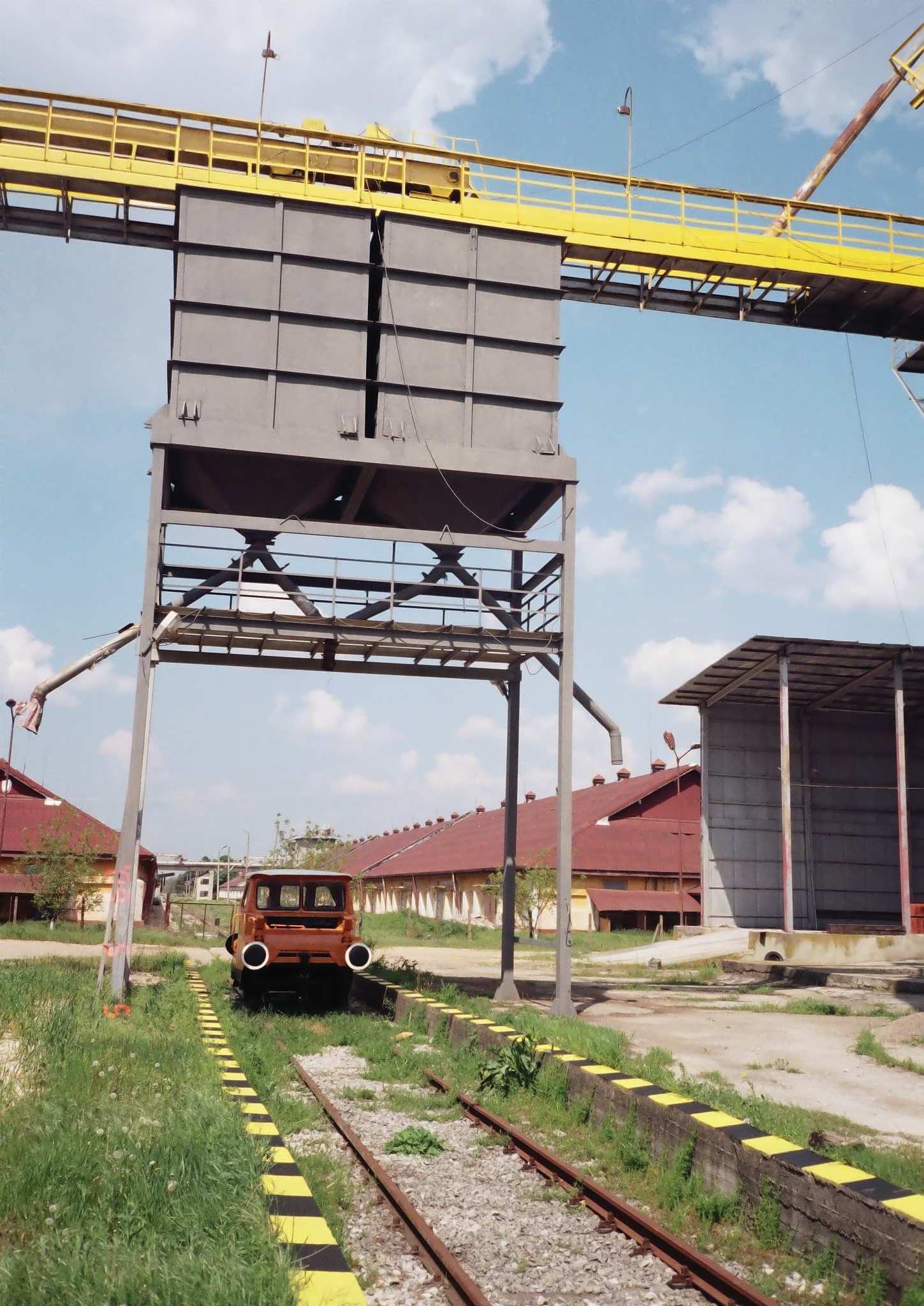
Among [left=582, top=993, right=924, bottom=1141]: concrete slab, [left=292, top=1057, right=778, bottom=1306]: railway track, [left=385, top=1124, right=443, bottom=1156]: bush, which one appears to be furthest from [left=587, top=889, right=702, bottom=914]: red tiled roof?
[left=385, top=1124, right=443, bottom=1156]: bush

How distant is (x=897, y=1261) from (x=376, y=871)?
212 ft

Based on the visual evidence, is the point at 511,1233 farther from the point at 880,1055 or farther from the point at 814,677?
the point at 814,677

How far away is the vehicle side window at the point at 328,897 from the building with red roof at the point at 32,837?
26.2 metres

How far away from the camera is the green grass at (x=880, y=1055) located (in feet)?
43.7

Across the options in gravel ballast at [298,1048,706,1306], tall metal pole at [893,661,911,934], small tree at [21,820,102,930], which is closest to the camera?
gravel ballast at [298,1048,706,1306]

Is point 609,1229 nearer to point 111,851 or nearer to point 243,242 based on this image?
point 243,242

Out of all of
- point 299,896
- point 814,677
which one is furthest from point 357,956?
point 814,677

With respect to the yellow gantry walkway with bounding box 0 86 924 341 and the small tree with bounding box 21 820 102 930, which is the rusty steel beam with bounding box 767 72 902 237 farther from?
the small tree with bounding box 21 820 102 930

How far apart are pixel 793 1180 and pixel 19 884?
134ft

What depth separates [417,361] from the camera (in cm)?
1778

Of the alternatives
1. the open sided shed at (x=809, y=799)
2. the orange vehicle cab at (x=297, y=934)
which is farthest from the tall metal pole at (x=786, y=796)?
the orange vehicle cab at (x=297, y=934)

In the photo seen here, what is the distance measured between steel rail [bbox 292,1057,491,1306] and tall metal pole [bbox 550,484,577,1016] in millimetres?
7982

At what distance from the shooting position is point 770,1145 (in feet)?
23.8

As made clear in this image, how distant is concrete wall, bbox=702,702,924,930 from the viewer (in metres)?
35.7
